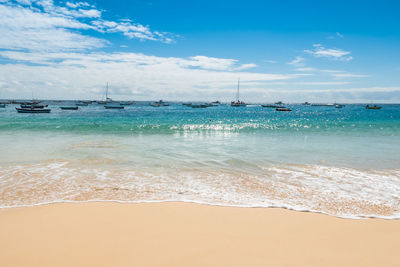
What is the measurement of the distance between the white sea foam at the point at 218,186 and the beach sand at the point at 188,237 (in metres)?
0.72

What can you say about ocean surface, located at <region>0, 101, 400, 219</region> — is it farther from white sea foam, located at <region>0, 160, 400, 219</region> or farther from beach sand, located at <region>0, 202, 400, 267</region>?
beach sand, located at <region>0, 202, 400, 267</region>

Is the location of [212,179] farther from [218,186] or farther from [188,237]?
[188,237]

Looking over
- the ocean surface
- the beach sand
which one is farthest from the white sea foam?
the beach sand

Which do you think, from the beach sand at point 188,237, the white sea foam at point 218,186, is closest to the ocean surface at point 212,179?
the white sea foam at point 218,186

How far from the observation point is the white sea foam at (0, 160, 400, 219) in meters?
6.90

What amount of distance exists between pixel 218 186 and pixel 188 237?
11.6 ft

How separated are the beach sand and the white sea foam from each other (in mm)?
718

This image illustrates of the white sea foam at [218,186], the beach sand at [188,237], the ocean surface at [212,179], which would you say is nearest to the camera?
the beach sand at [188,237]

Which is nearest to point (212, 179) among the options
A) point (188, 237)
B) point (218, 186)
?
point (218, 186)

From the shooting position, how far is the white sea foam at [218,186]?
22.6 feet

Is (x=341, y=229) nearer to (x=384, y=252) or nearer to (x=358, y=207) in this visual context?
(x=384, y=252)

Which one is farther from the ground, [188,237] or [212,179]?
[212,179]

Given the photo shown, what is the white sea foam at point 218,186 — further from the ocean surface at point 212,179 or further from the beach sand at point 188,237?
the beach sand at point 188,237

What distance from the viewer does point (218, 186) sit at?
331 inches
